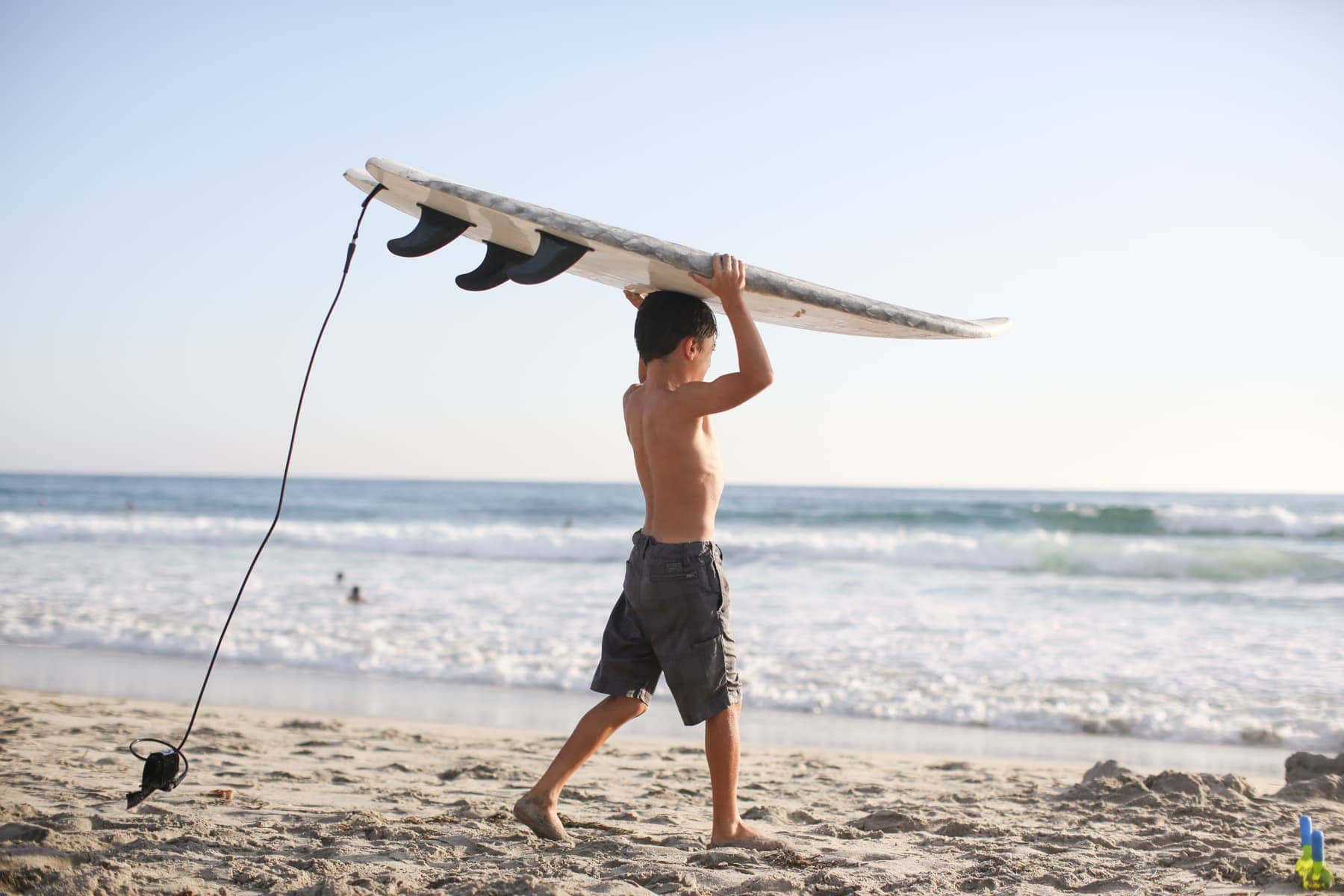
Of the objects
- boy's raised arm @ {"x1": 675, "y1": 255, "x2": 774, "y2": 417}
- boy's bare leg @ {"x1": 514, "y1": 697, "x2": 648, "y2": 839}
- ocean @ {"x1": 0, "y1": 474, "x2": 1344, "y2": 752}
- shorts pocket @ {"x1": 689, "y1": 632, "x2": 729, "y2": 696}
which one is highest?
boy's raised arm @ {"x1": 675, "y1": 255, "x2": 774, "y2": 417}

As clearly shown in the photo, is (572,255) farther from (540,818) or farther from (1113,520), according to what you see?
(1113,520)

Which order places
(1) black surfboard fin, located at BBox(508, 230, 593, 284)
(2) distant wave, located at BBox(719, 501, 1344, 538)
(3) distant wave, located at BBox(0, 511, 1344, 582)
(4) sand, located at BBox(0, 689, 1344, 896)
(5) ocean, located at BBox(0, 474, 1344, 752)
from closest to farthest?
(4) sand, located at BBox(0, 689, 1344, 896)
(1) black surfboard fin, located at BBox(508, 230, 593, 284)
(5) ocean, located at BBox(0, 474, 1344, 752)
(3) distant wave, located at BBox(0, 511, 1344, 582)
(2) distant wave, located at BBox(719, 501, 1344, 538)

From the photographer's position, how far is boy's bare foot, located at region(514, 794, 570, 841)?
2.93 meters

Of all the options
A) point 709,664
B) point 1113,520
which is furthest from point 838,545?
point 709,664

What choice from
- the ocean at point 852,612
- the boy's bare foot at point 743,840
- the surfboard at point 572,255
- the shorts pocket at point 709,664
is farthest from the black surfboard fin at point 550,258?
the ocean at point 852,612

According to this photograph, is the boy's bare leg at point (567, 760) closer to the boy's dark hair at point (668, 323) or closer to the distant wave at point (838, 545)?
the boy's dark hair at point (668, 323)

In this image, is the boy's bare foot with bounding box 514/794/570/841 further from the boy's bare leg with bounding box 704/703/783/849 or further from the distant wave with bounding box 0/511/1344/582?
the distant wave with bounding box 0/511/1344/582

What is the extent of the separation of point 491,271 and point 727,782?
163 centimetres

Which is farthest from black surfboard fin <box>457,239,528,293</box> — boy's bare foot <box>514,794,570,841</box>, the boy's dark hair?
boy's bare foot <box>514,794,570,841</box>

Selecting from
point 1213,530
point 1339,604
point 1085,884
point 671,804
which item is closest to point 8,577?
point 671,804

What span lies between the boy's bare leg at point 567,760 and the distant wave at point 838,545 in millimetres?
12909

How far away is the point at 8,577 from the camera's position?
35.4ft

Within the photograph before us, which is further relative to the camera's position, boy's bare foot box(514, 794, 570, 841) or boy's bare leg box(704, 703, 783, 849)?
boy's bare foot box(514, 794, 570, 841)

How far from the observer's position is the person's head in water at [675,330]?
289 centimetres
